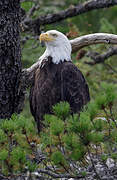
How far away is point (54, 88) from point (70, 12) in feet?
4.56

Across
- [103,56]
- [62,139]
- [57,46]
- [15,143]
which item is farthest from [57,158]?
[103,56]

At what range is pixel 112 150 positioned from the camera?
2.93 m

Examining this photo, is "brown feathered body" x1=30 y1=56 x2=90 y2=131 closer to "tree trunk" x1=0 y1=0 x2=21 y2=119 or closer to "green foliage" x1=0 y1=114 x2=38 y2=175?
"tree trunk" x1=0 y1=0 x2=21 y2=119

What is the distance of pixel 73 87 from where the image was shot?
17.0 feet

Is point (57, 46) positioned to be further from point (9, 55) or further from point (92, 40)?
point (9, 55)

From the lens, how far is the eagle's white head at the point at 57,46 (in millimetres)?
5238

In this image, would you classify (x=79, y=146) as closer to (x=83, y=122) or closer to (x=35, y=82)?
(x=83, y=122)

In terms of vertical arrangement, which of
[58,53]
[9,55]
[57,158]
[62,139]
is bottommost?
[57,158]

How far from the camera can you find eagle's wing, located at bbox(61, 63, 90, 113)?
5055mm

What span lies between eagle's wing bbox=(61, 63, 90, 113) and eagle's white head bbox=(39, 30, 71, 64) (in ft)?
0.62

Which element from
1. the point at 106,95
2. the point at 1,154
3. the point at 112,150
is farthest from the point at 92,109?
the point at 1,154

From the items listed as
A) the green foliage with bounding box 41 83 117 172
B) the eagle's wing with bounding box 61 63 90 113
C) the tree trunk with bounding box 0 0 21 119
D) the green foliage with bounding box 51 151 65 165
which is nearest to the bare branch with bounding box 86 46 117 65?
the eagle's wing with bounding box 61 63 90 113

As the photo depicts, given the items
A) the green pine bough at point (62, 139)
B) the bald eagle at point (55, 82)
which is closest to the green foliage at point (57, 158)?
the green pine bough at point (62, 139)

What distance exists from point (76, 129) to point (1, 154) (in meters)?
0.49
